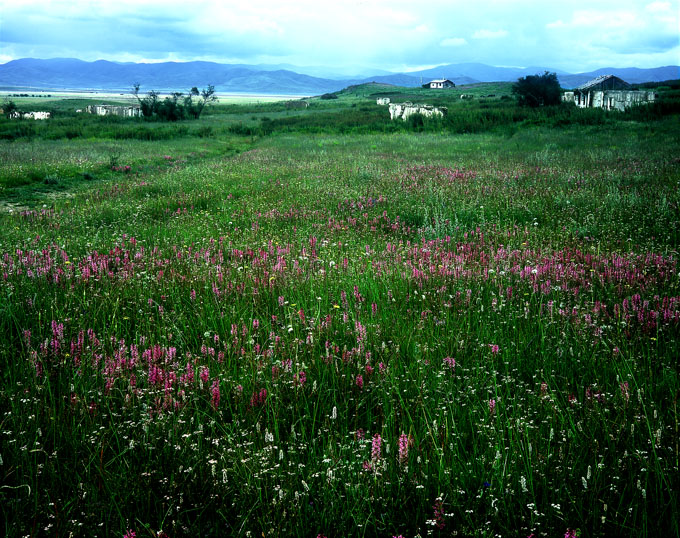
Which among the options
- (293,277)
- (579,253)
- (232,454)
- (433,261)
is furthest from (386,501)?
(579,253)

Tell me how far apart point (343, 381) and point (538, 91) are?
63.5 meters

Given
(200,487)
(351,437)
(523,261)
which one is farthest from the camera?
(523,261)

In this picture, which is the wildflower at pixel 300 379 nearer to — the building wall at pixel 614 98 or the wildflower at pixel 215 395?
the wildflower at pixel 215 395

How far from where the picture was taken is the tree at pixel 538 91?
55969 millimetres

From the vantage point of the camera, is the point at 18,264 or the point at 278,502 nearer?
the point at 278,502

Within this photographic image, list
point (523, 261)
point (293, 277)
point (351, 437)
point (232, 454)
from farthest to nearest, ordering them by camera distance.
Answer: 1. point (523, 261)
2. point (293, 277)
3. point (351, 437)
4. point (232, 454)

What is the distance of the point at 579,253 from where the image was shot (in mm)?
5824

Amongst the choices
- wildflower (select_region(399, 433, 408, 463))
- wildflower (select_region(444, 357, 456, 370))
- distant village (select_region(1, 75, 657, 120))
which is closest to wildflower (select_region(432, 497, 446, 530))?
wildflower (select_region(399, 433, 408, 463))

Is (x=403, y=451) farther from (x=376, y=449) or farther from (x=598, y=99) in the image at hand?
(x=598, y=99)

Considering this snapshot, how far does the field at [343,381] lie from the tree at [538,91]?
55547 millimetres

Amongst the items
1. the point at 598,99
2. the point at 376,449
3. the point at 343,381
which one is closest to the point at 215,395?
the point at 343,381

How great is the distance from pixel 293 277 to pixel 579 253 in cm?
368

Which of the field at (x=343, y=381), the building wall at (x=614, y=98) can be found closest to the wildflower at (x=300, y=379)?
the field at (x=343, y=381)

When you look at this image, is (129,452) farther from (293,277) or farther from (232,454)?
(293,277)
